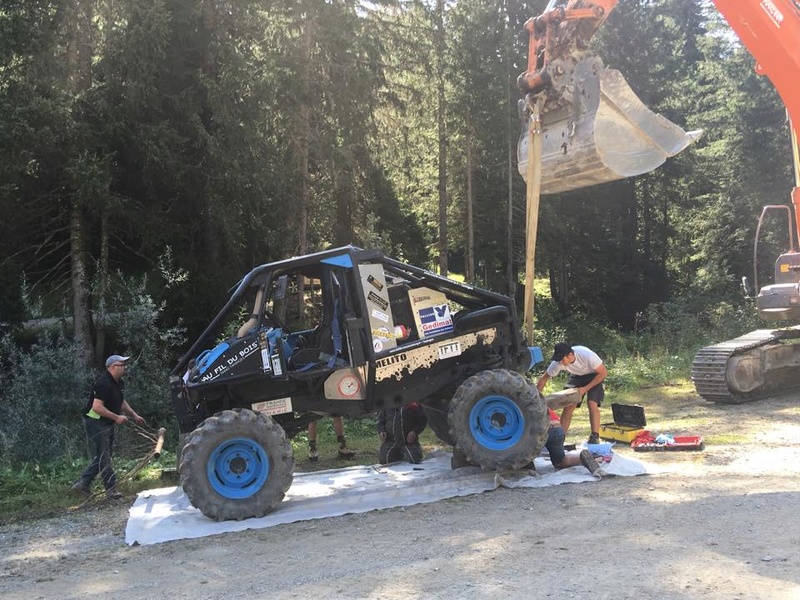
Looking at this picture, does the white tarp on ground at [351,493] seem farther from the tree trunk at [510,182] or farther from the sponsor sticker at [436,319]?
the tree trunk at [510,182]

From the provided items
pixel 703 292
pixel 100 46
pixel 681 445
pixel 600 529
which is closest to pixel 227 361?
pixel 600 529

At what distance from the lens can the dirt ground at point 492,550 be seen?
15.5 ft

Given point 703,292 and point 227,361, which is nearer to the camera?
point 227,361

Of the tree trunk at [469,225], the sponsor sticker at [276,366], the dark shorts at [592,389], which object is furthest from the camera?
the tree trunk at [469,225]

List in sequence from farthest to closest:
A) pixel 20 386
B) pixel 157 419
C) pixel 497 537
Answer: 1. pixel 157 419
2. pixel 20 386
3. pixel 497 537

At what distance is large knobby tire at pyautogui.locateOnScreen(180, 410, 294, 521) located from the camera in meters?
6.81

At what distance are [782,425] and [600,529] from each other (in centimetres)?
557

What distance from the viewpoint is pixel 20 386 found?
12508mm

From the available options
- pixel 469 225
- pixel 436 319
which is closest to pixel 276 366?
pixel 436 319

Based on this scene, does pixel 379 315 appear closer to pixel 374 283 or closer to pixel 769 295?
pixel 374 283

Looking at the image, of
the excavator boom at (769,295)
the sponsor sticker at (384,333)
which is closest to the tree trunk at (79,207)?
the sponsor sticker at (384,333)

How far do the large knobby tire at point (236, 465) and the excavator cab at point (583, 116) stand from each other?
410 cm

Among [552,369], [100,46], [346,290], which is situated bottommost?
[552,369]

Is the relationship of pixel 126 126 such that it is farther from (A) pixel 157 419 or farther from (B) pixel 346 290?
(B) pixel 346 290
